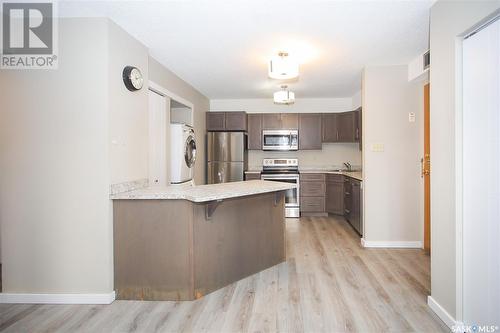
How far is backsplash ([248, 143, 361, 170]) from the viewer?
6.00m

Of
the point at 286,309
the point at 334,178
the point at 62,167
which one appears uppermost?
the point at 62,167

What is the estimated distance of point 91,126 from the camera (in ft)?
7.57

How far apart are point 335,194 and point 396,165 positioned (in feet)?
6.04

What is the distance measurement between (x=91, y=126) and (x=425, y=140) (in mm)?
3749

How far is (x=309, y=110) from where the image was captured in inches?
236

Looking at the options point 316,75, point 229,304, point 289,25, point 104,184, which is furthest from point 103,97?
point 316,75

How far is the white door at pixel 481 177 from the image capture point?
5.44ft

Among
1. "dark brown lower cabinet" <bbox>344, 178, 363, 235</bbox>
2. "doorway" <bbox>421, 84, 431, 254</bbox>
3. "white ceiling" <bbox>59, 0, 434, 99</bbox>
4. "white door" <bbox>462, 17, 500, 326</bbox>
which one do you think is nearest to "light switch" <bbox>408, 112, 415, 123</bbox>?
"doorway" <bbox>421, 84, 431, 254</bbox>

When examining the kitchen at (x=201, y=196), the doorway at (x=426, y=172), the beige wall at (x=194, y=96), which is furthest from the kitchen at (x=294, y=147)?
the kitchen at (x=201, y=196)

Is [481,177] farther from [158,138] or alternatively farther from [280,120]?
[280,120]

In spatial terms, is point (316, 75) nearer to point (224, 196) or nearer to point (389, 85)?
point (389, 85)

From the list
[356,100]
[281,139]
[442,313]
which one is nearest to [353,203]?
[281,139]

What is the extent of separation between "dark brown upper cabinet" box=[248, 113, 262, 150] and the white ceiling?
1.77 m

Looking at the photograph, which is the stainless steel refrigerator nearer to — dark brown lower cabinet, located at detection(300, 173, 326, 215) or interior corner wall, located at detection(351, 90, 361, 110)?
dark brown lower cabinet, located at detection(300, 173, 326, 215)
